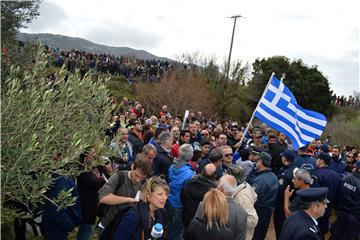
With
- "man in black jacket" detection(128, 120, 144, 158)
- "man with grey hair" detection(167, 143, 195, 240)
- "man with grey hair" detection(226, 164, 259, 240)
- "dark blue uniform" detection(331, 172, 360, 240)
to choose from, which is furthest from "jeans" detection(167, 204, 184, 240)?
"dark blue uniform" detection(331, 172, 360, 240)

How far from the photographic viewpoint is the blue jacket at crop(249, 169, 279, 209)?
22.6 ft

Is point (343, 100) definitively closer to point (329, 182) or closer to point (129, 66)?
point (129, 66)

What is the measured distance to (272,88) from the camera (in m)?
9.43

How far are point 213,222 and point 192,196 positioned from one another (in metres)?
1.85

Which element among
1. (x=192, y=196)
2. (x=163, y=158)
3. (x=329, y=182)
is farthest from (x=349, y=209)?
(x=163, y=158)

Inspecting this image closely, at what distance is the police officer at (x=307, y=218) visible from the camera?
14.6 ft

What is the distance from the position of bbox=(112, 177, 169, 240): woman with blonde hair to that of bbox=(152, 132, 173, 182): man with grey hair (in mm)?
2636

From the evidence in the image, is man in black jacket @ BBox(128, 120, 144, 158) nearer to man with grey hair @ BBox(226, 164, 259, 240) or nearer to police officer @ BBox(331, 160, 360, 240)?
man with grey hair @ BBox(226, 164, 259, 240)

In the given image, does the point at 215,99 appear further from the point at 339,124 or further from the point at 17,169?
the point at 17,169

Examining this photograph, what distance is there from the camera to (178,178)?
6781mm

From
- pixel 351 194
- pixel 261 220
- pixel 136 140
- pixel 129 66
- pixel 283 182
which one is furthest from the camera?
pixel 129 66

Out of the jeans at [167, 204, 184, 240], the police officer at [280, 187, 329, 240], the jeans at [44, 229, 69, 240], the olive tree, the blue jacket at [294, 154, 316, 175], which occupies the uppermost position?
the olive tree

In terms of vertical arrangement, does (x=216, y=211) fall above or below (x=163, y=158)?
above

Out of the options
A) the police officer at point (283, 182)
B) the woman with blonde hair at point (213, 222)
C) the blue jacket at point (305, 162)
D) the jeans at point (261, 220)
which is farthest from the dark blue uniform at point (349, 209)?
the woman with blonde hair at point (213, 222)
